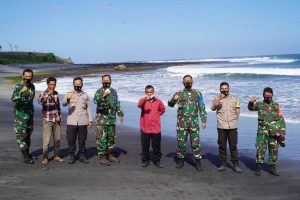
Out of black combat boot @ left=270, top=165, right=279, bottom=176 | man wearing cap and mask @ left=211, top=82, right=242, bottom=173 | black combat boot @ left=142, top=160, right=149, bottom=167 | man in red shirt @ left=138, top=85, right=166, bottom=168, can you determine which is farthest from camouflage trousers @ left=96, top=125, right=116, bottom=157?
black combat boot @ left=270, top=165, right=279, bottom=176

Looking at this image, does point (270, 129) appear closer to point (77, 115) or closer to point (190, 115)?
point (190, 115)

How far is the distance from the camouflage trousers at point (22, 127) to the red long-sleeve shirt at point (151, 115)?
7.00 ft

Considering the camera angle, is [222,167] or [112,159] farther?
[112,159]

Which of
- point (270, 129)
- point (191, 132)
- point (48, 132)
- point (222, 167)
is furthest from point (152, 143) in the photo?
point (270, 129)

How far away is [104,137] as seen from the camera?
23.1 ft

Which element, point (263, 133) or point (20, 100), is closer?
point (263, 133)

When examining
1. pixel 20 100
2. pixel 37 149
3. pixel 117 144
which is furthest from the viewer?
pixel 117 144

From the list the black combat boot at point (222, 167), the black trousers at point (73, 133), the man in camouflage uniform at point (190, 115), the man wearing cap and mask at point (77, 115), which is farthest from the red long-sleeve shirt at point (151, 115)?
the black combat boot at point (222, 167)

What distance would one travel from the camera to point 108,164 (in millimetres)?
6980

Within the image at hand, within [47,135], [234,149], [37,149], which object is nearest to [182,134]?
[234,149]

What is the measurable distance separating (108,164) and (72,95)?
1466 millimetres

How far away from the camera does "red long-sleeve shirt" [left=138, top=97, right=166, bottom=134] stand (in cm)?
685

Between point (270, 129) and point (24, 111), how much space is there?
14.5 ft

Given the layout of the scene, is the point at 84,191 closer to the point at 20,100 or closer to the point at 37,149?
the point at 20,100
